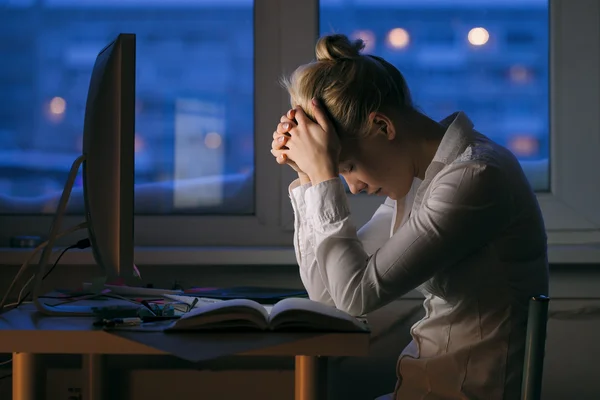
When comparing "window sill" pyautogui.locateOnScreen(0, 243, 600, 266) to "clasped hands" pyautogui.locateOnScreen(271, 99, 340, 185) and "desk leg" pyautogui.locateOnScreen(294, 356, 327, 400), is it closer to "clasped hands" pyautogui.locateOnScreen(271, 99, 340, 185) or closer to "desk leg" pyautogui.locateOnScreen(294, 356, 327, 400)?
"clasped hands" pyautogui.locateOnScreen(271, 99, 340, 185)

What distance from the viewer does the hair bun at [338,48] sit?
1.47 metres

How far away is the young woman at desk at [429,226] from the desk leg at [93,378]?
70 cm

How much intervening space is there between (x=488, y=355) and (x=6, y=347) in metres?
0.78

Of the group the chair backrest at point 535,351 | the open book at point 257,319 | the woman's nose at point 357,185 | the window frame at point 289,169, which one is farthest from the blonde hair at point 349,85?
the window frame at point 289,169

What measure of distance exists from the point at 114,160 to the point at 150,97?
3.37ft

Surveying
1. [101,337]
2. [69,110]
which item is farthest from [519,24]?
[101,337]

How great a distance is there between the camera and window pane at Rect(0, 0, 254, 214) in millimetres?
2258

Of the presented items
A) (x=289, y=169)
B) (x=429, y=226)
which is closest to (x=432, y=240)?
(x=429, y=226)

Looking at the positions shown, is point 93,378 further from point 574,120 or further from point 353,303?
point 574,120

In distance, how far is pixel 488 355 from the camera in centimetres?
131

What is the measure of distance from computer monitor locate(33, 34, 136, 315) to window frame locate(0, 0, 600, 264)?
90 centimetres

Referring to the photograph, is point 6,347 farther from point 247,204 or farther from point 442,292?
point 247,204

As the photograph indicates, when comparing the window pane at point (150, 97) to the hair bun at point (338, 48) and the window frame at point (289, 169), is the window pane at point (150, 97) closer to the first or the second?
the window frame at point (289, 169)

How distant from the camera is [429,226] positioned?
4.25 feet
